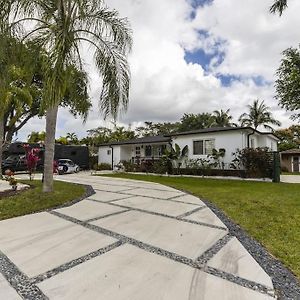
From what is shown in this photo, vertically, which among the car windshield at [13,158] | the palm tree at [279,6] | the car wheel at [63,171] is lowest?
the car wheel at [63,171]

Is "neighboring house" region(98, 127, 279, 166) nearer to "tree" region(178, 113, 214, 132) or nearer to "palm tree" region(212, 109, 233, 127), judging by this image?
"palm tree" region(212, 109, 233, 127)

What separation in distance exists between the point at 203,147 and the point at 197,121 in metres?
21.4

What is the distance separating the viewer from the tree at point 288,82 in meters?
17.3

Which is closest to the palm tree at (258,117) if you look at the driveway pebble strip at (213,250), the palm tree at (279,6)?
the palm tree at (279,6)

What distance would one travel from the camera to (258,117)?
34281mm

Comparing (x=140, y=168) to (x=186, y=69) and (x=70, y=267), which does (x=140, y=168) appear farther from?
(x=70, y=267)

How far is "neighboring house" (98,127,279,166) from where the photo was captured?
666 inches

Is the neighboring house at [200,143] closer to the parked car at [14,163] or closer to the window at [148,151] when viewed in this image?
the window at [148,151]

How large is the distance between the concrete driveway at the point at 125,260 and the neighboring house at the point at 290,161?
26.0 m

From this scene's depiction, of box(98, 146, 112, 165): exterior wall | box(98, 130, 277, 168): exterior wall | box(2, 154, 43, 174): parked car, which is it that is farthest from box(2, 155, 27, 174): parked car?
box(98, 130, 277, 168): exterior wall

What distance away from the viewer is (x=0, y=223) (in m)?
5.25

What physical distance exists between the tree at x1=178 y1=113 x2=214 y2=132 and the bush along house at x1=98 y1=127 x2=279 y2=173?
16.4m

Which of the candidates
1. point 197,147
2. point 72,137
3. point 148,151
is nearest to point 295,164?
point 197,147

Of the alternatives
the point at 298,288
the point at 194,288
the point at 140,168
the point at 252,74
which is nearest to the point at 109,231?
the point at 194,288
